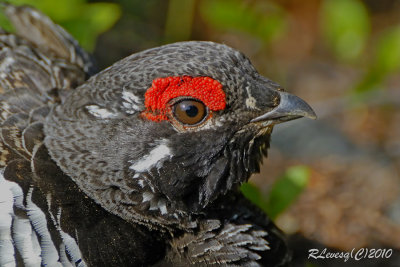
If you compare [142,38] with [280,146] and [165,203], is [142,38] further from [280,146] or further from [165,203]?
[165,203]

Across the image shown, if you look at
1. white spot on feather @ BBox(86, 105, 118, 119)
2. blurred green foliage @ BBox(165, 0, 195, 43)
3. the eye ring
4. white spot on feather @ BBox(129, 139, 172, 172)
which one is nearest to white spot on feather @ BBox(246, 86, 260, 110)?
the eye ring

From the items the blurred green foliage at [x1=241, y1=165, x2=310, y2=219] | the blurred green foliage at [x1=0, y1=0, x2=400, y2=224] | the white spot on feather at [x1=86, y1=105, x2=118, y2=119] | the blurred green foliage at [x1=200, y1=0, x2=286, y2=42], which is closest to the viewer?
the white spot on feather at [x1=86, y1=105, x2=118, y2=119]

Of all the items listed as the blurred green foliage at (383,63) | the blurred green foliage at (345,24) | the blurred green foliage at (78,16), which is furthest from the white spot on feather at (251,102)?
the blurred green foliage at (345,24)

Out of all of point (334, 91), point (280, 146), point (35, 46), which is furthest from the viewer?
point (334, 91)

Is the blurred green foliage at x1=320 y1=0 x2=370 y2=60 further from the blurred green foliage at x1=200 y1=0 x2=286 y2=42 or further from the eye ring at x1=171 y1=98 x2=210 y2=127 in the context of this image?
the eye ring at x1=171 y1=98 x2=210 y2=127

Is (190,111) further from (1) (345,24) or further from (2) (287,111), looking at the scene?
(1) (345,24)

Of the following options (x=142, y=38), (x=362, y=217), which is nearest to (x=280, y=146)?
(x=362, y=217)
